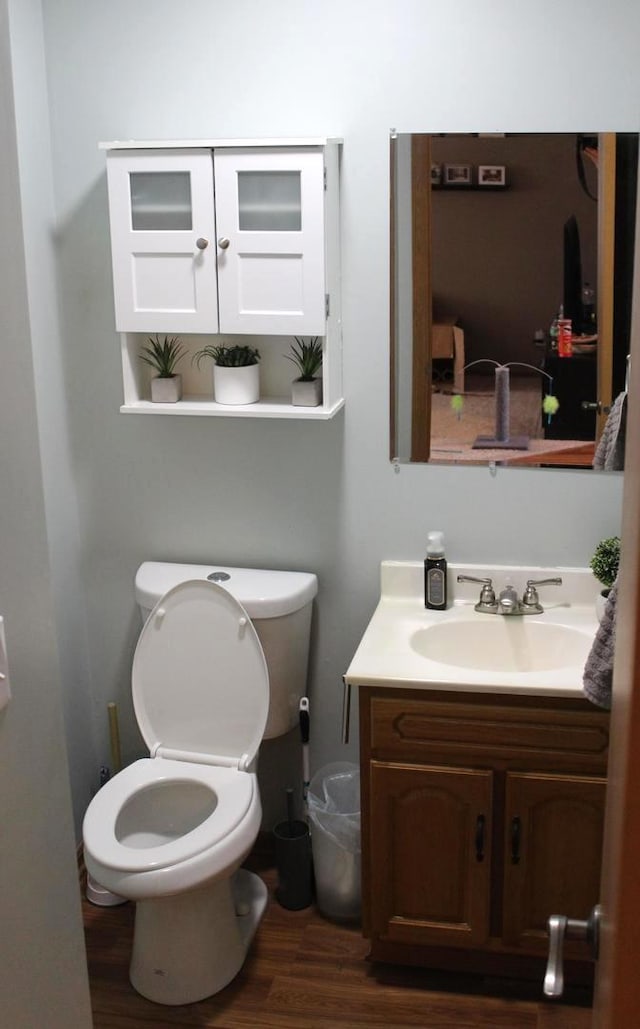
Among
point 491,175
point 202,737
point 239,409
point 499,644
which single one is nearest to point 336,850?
point 202,737

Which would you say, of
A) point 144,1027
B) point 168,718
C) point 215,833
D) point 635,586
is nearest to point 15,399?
point 635,586

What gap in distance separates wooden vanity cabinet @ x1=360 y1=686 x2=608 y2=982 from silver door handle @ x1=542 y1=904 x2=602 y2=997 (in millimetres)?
1279

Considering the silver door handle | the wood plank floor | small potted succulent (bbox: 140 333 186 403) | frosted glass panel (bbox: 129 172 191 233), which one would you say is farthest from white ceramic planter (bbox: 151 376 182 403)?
the silver door handle

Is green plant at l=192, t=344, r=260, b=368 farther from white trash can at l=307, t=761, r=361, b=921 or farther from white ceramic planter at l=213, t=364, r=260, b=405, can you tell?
white trash can at l=307, t=761, r=361, b=921

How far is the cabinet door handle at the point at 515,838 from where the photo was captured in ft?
8.24

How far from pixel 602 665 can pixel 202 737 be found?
1457 millimetres

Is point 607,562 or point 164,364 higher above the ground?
point 164,364

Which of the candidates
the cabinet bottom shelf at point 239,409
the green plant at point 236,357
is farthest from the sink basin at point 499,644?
the green plant at point 236,357

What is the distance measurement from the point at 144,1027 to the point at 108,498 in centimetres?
135

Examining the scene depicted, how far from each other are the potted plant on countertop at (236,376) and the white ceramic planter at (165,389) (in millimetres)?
102

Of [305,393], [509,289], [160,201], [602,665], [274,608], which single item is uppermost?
[160,201]

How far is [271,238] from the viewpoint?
2600 millimetres

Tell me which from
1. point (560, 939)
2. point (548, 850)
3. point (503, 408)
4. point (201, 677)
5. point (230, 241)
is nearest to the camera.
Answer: point (560, 939)

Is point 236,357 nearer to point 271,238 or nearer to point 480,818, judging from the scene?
point 271,238
